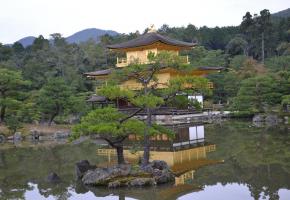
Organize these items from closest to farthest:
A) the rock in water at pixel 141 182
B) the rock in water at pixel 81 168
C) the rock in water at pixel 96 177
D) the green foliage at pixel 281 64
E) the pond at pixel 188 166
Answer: the pond at pixel 188 166, the rock in water at pixel 141 182, the rock in water at pixel 96 177, the rock in water at pixel 81 168, the green foliage at pixel 281 64

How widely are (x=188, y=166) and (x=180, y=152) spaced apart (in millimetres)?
3020

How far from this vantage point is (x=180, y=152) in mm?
19531

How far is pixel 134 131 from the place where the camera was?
45.6ft

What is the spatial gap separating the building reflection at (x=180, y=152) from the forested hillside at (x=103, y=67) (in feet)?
12.5

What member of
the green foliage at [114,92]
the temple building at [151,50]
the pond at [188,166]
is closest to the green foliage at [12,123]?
Answer: the pond at [188,166]

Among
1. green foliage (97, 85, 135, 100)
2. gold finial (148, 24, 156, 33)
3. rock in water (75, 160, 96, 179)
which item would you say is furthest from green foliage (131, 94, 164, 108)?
gold finial (148, 24, 156, 33)

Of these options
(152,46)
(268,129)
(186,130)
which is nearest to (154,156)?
(186,130)

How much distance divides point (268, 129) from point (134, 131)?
1701 cm

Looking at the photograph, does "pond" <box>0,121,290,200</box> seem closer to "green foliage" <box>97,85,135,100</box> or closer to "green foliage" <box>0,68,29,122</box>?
"green foliage" <box>97,85,135,100</box>

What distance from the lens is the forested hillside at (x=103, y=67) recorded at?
1253 inches

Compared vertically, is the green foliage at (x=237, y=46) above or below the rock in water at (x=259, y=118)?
above

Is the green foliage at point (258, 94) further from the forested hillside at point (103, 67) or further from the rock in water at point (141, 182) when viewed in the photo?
the rock in water at point (141, 182)

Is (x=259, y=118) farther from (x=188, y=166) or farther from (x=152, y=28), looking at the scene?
(x=188, y=166)

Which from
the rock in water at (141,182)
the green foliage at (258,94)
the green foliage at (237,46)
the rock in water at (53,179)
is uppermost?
the green foliage at (237,46)
